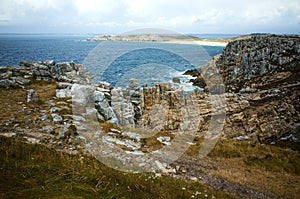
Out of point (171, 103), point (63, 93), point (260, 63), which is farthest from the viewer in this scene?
point (260, 63)

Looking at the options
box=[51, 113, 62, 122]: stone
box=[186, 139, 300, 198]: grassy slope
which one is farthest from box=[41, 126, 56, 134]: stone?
box=[186, 139, 300, 198]: grassy slope

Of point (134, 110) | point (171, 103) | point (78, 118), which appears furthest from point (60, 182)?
point (171, 103)

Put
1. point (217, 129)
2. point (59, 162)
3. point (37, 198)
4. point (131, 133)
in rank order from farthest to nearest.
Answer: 1. point (217, 129)
2. point (131, 133)
3. point (59, 162)
4. point (37, 198)

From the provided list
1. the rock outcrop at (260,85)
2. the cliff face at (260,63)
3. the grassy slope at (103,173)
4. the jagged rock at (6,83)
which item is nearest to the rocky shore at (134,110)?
the jagged rock at (6,83)

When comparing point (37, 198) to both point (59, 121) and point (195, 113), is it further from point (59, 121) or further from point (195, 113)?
point (195, 113)

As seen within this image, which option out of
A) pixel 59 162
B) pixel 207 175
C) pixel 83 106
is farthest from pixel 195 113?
pixel 59 162

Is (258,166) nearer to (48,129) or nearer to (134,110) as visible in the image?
(48,129)

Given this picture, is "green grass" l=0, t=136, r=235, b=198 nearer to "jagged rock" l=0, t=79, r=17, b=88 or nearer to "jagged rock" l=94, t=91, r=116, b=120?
"jagged rock" l=94, t=91, r=116, b=120

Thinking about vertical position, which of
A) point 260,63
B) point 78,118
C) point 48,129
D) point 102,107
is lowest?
point 102,107

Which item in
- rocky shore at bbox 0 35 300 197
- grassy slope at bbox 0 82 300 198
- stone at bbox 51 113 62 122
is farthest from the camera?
stone at bbox 51 113 62 122
